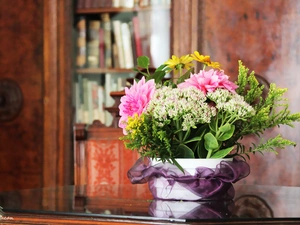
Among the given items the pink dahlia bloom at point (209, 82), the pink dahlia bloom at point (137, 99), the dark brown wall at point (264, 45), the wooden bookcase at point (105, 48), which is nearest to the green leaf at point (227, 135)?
the pink dahlia bloom at point (209, 82)

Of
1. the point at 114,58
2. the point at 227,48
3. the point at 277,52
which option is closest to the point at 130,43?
the point at 114,58

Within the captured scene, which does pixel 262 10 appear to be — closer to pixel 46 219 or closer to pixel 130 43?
pixel 130 43

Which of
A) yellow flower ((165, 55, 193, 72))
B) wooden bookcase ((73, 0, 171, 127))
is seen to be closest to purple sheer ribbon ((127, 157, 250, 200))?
yellow flower ((165, 55, 193, 72))

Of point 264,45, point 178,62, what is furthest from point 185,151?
point 264,45

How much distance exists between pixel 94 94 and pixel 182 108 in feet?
7.17

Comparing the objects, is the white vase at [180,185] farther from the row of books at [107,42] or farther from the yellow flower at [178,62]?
the row of books at [107,42]

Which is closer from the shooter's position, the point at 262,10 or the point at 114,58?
the point at 262,10

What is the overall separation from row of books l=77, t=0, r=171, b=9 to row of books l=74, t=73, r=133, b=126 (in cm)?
40

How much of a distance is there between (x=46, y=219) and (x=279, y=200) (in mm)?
609

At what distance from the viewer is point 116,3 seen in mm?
3602

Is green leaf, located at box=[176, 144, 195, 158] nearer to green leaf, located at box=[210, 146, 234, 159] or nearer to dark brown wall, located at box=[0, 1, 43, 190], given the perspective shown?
green leaf, located at box=[210, 146, 234, 159]

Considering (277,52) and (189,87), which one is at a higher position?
(277,52)

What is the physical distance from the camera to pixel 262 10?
3.25 metres

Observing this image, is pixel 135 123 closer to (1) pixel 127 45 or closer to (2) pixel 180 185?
(2) pixel 180 185
